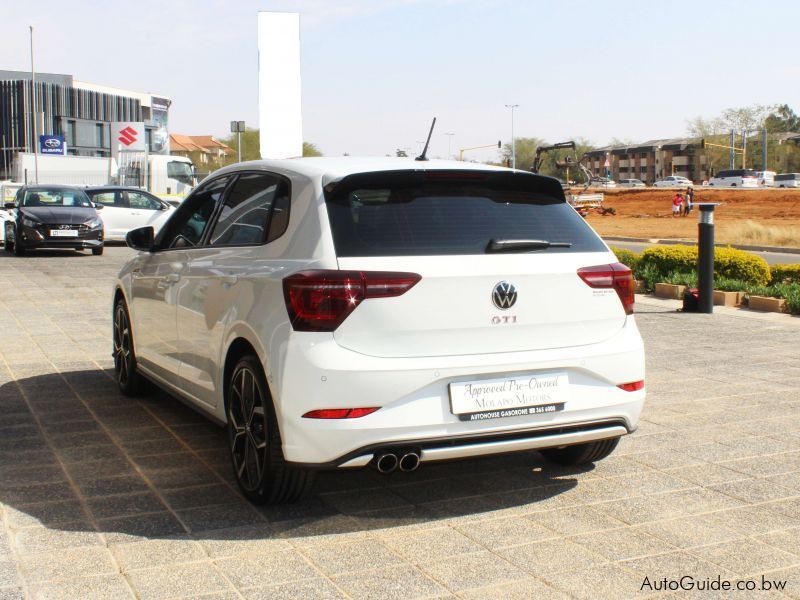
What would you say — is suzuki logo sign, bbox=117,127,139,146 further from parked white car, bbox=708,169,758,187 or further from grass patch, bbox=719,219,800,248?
parked white car, bbox=708,169,758,187

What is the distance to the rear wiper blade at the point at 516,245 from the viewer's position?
4.55 meters

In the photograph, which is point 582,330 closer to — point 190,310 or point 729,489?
point 729,489

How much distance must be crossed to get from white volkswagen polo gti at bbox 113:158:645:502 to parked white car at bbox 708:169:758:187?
8976cm

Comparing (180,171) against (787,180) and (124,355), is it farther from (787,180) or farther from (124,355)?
(787,180)

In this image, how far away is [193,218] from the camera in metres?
6.12

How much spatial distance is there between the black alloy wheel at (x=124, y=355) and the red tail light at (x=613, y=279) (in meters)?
3.61

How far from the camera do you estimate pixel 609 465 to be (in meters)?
5.56

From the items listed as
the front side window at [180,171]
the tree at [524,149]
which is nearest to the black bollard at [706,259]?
the front side window at [180,171]

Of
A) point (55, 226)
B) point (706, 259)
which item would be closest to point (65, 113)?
point (55, 226)

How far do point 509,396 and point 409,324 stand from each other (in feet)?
1.82

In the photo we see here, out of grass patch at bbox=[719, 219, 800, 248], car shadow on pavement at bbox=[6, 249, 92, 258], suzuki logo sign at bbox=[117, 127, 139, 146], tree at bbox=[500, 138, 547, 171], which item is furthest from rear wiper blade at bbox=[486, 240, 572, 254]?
tree at bbox=[500, 138, 547, 171]

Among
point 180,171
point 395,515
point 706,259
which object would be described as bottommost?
point 395,515

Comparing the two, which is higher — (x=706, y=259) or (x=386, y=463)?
(x=706, y=259)

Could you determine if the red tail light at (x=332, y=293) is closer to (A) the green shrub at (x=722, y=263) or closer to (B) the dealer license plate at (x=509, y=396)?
(B) the dealer license plate at (x=509, y=396)
